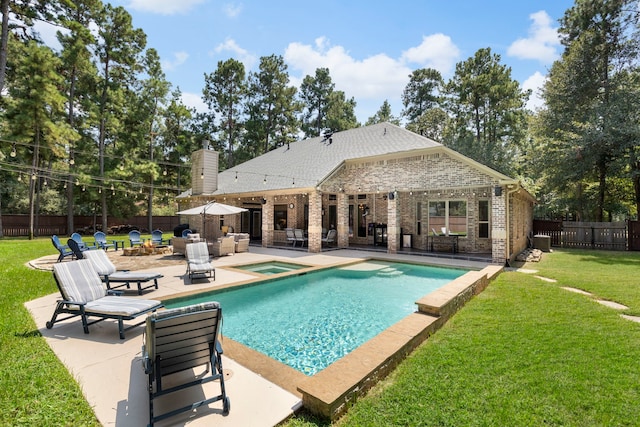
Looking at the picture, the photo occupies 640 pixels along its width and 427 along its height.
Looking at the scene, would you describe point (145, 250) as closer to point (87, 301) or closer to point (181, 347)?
point (87, 301)

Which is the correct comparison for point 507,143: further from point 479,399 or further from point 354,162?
point 479,399

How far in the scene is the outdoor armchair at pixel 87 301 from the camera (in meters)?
4.44

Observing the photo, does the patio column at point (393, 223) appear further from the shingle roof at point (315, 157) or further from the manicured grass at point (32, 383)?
the manicured grass at point (32, 383)

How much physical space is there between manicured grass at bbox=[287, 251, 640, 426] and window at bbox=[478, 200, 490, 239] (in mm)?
7552

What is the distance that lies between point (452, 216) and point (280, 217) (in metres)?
10.7

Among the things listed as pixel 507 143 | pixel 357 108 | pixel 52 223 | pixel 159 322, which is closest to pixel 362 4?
pixel 159 322

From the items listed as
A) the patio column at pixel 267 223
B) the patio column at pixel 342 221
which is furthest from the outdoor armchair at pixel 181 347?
the patio column at pixel 267 223

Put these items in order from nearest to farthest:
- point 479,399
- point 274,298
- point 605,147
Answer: point 479,399 < point 274,298 < point 605,147

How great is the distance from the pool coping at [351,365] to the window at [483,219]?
9.36 metres

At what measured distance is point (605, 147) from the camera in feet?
56.4

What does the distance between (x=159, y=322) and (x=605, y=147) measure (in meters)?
23.6

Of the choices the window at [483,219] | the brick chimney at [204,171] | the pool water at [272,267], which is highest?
the brick chimney at [204,171]

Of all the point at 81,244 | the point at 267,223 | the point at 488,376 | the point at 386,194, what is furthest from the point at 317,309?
the point at 81,244

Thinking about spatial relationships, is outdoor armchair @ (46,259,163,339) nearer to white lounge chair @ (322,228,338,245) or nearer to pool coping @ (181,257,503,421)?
pool coping @ (181,257,503,421)
